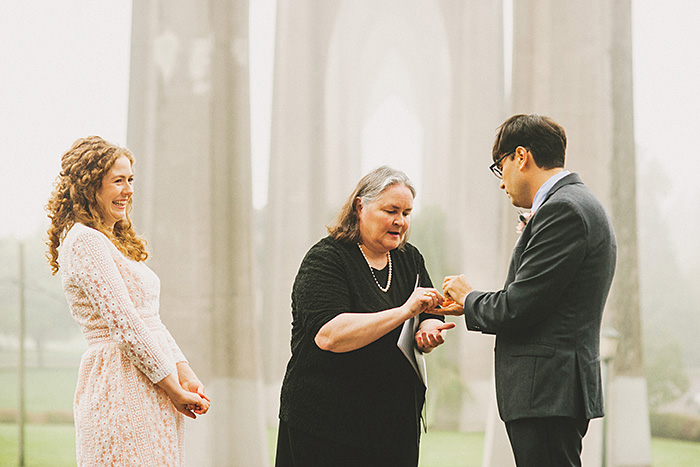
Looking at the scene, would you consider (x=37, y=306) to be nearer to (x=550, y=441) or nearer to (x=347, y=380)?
(x=347, y=380)

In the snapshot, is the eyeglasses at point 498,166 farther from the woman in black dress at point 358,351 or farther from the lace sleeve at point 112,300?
the lace sleeve at point 112,300

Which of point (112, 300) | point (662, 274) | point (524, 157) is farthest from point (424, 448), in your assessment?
point (112, 300)

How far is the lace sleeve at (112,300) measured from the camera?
1.79 metres

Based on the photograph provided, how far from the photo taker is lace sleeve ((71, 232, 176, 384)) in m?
1.79

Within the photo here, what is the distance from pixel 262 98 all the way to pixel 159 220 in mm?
983

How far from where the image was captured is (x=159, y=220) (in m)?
3.87

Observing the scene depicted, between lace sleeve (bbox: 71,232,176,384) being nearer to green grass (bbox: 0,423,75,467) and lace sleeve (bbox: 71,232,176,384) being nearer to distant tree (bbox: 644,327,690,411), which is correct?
green grass (bbox: 0,423,75,467)

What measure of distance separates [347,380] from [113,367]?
0.67 m

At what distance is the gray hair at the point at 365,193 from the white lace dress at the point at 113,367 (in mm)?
659

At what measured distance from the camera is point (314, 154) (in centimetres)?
418

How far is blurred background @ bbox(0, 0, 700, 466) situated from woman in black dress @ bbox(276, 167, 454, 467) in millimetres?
1837

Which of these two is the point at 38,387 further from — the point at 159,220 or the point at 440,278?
the point at 440,278

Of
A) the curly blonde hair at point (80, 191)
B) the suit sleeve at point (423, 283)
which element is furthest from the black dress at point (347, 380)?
the curly blonde hair at point (80, 191)

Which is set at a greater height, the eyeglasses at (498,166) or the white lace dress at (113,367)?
the eyeglasses at (498,166)
